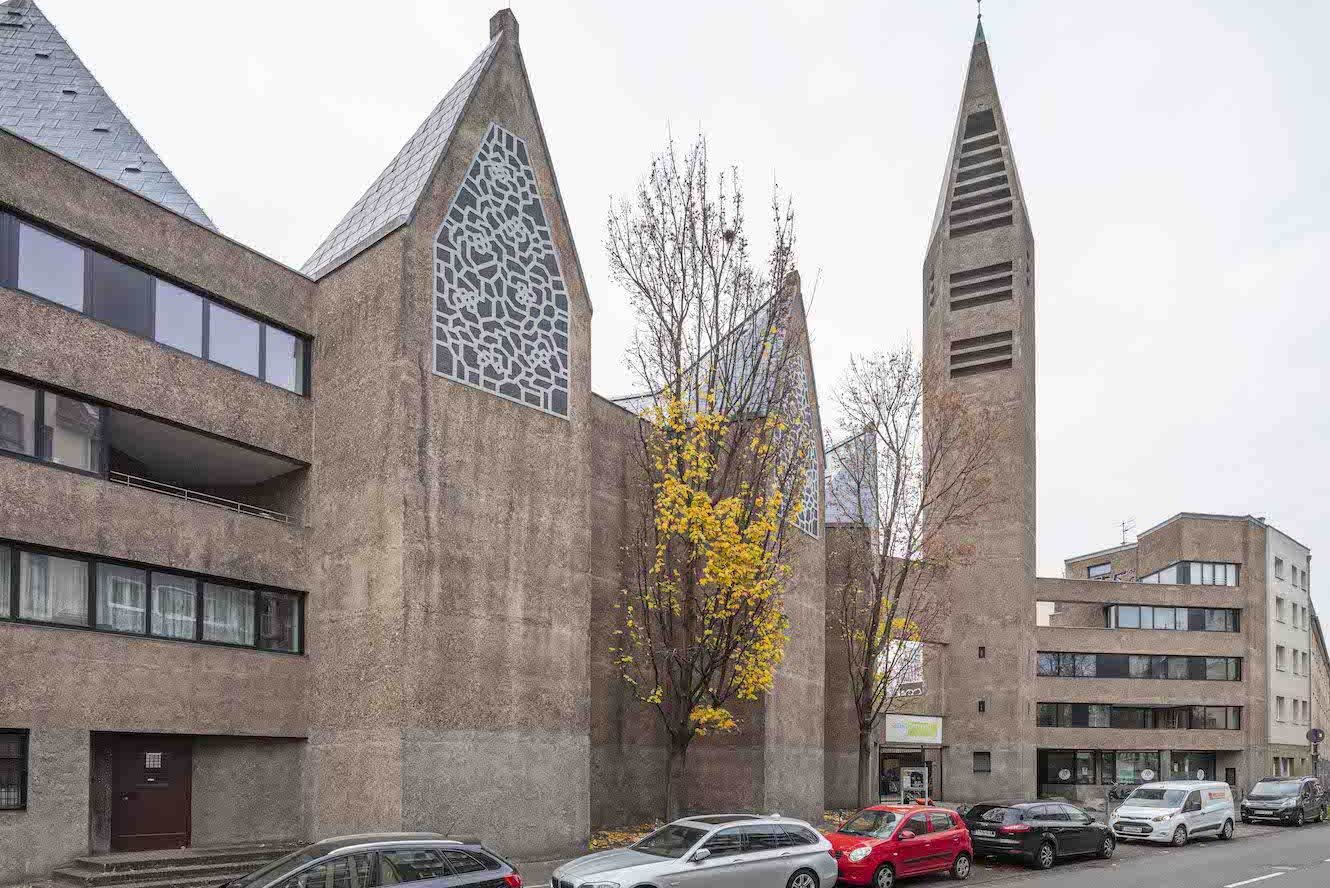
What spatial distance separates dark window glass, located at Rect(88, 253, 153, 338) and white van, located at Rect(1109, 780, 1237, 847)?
24763 millimetres

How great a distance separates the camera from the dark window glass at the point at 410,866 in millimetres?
11672

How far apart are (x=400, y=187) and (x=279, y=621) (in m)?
8.41

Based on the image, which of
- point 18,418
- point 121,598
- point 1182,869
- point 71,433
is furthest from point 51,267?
point 1182,869

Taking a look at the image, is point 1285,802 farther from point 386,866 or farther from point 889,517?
point 386,866

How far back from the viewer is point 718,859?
15.5 m

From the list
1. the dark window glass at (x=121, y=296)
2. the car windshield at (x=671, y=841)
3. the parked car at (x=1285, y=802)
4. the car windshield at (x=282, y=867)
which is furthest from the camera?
the parked car at (x=1285, y=802)

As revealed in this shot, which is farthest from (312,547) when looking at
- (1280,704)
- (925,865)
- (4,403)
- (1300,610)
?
(1300,610)

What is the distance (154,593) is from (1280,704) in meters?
56.4

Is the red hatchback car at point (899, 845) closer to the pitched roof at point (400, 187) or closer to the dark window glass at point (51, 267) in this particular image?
the pitched roof at point (400, 187)

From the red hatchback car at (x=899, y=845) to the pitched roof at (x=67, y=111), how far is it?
1873cm

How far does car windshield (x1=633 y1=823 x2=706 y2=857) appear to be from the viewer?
50.9ft

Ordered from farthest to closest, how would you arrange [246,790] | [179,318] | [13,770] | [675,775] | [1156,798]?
1. [1156,798]
2. [675,775]
3. [246,790]
4. [179,318]
5. [13,770]

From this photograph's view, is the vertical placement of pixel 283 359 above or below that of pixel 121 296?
below

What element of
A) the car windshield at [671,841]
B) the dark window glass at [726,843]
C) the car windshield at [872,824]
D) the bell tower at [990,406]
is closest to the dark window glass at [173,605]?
the car windshield at [671,841]
